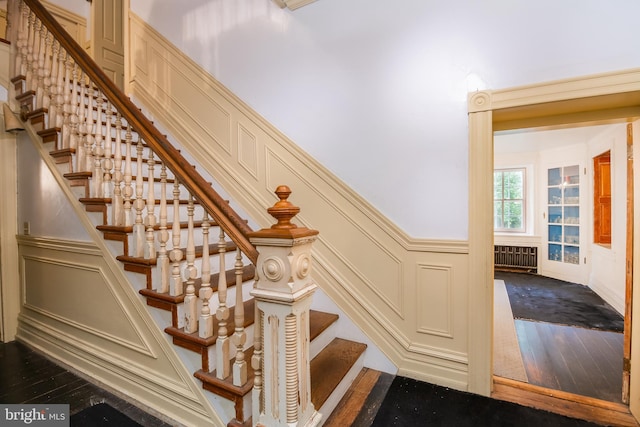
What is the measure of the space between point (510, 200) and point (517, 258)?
1.17 m

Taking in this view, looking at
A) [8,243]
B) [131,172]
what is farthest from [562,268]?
[8,243]

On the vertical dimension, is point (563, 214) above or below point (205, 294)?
above

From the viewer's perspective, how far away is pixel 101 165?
2.02 metres

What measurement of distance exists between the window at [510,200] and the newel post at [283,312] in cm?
606

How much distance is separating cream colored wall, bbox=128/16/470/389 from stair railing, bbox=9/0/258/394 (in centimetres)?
57

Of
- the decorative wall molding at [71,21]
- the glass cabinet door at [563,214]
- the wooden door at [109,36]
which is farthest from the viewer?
the glass cabinet door at [563,214]

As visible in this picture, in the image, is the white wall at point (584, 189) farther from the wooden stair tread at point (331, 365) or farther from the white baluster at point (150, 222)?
the white baluster at point (150, 222)


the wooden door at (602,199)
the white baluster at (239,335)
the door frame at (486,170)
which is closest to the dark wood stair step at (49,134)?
the white baluster at (239,335)

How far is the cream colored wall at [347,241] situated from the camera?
1942mm

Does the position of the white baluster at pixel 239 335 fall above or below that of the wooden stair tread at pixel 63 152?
below

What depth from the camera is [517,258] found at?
5660 millimetres

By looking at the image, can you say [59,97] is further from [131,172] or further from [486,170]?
[486,170]

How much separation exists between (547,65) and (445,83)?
1.77ft

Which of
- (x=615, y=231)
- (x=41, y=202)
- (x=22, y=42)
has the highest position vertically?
(x=22, y=42)
